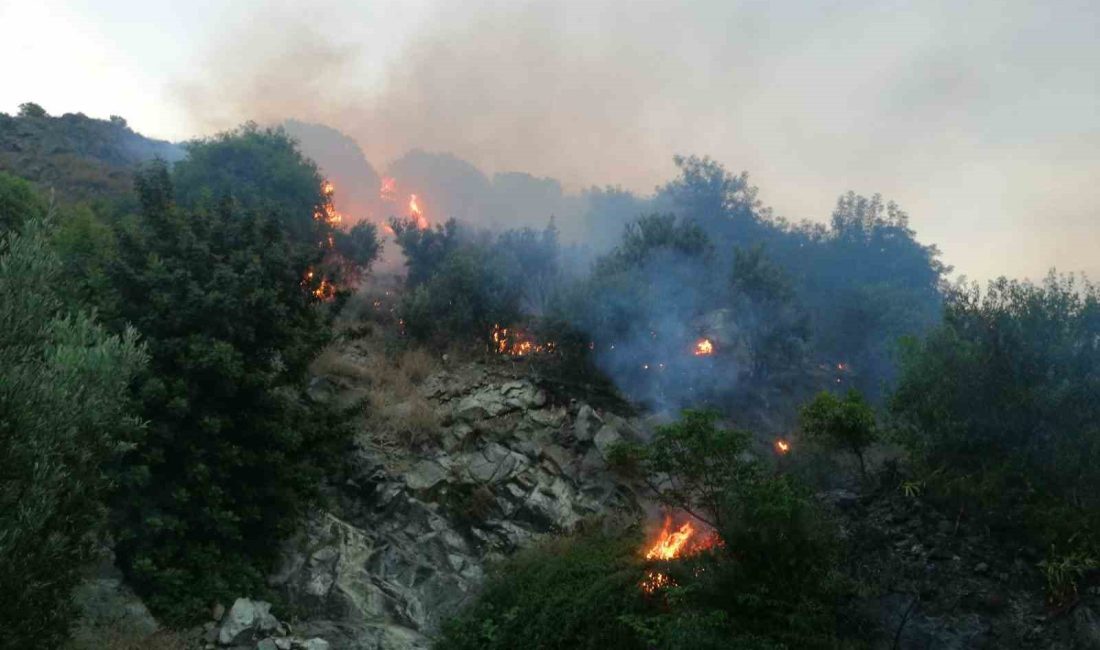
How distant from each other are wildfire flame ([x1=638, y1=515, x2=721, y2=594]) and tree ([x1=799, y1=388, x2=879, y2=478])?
4.04 meters

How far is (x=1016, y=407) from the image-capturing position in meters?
15.2

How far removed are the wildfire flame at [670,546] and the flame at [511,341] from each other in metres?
11.0

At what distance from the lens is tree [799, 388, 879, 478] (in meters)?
17.2

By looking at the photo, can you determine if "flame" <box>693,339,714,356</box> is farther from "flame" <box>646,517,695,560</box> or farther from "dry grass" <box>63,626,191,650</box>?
"dry grass" <box>63,626,191,650</box>

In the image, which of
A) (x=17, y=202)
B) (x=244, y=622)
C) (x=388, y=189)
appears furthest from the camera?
(x=388, y=189)

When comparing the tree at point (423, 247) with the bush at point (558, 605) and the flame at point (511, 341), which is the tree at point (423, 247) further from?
the bush at point (558, 605)

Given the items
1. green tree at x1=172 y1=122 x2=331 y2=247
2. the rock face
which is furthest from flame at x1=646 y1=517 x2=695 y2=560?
green tree at x1=172 y1=122 x2=331 y2=247

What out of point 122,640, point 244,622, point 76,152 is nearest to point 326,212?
point 76,152

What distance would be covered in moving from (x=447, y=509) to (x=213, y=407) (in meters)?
6.85

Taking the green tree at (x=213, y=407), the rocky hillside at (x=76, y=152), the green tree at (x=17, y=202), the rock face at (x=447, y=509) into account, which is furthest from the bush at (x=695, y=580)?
the rocky hillside at (x=76, y=152)

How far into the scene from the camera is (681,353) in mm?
27047

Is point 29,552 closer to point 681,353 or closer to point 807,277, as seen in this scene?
point 681,353

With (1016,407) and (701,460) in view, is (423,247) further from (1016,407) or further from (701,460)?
(1016,407)

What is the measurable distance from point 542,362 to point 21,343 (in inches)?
732
